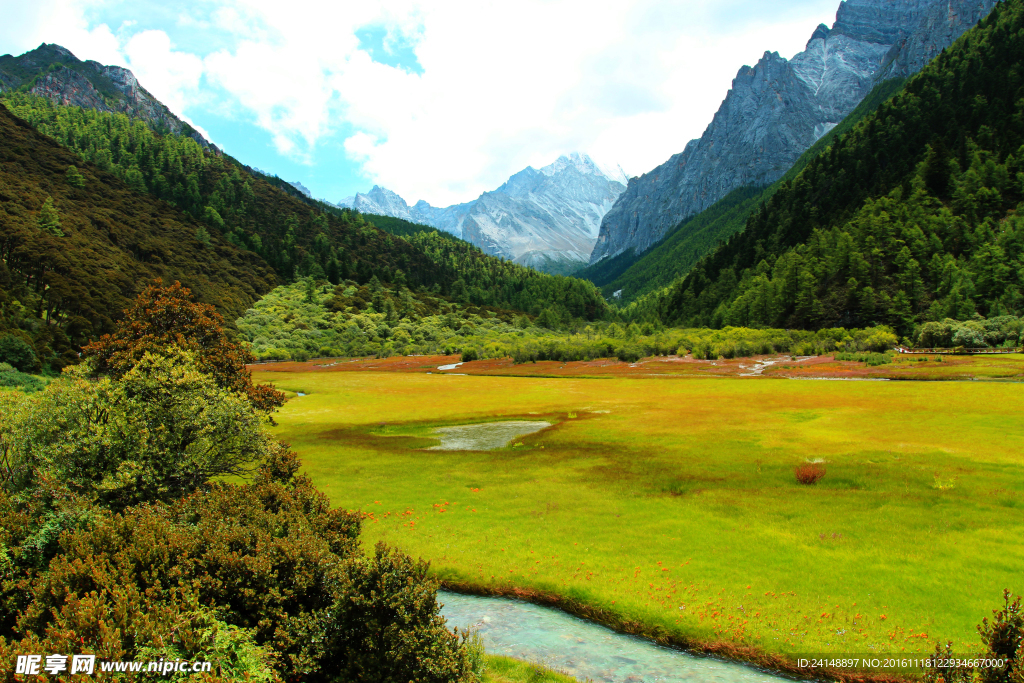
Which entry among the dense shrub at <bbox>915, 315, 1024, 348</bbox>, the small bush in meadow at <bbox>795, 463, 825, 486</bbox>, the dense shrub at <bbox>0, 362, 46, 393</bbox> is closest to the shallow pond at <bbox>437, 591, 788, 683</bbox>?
the small bush in meadow at <bbox>795, 463, 825, 486</bbox>

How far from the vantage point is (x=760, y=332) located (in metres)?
130

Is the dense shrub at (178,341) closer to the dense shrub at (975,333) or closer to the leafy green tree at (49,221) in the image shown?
the leafy green tree at (49,221)

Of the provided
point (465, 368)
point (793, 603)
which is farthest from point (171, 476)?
point (465, 368)

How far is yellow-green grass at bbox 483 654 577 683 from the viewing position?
39.9 feet

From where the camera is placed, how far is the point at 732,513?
22391 millimetres

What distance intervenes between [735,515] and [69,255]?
13301cm

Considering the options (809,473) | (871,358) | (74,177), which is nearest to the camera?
(809,473)

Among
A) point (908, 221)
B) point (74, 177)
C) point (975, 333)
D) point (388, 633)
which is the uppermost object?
point (74, 177)

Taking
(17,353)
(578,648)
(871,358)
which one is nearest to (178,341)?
(578,648)

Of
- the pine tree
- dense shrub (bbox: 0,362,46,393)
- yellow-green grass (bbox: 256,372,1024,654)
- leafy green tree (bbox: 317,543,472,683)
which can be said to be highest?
the pine tree

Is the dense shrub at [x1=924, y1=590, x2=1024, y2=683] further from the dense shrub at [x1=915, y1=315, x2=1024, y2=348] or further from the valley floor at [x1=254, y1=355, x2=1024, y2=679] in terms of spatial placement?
the dense shrub at [x1=915, y1=315, x2=1024, y2=348]

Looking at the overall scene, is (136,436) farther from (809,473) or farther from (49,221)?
(49,221)

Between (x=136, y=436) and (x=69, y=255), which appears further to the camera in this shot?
(x=69, y=255)

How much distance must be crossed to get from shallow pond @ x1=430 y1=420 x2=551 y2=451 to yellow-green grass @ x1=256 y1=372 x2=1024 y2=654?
1944 millimetres
